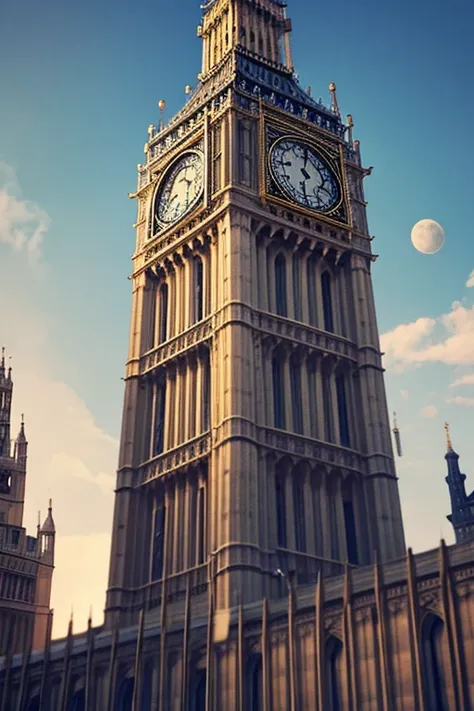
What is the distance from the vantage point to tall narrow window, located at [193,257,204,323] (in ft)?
192

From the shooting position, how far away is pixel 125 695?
43188 mm

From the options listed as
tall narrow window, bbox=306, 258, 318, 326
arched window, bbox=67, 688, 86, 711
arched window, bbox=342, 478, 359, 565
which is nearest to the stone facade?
arched window, bbox=67, 688, 86, 711

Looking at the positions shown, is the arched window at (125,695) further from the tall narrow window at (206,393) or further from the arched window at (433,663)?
the arched window at (433,663)

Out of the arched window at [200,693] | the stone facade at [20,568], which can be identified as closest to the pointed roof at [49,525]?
the stone facade at [20,568]

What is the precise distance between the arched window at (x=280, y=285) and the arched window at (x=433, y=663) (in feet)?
89.6

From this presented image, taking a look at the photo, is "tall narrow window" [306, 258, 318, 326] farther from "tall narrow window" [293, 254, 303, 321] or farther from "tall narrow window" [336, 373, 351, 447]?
"tall narrow window" [336, 373, 351, 447]

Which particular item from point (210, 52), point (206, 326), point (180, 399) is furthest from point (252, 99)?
point (180, 399)

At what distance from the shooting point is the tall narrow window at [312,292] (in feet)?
191

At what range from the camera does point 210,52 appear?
74188 mm

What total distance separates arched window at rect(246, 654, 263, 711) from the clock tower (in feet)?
18.0

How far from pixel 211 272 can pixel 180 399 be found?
828 centimetres

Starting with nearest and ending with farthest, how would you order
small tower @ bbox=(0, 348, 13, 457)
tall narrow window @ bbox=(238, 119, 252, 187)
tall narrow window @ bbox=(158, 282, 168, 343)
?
tall narrow window @ bbox=(238, 119, 252, 187)
tall narrow window @ bbox=(158, 282, 168, 343)
small tower @ bbox=(0, 348, 13, 457)

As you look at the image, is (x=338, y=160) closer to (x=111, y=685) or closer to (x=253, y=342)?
(x=253, y=342)

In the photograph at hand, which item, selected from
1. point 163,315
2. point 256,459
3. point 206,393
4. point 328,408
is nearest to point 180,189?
point 163,315
